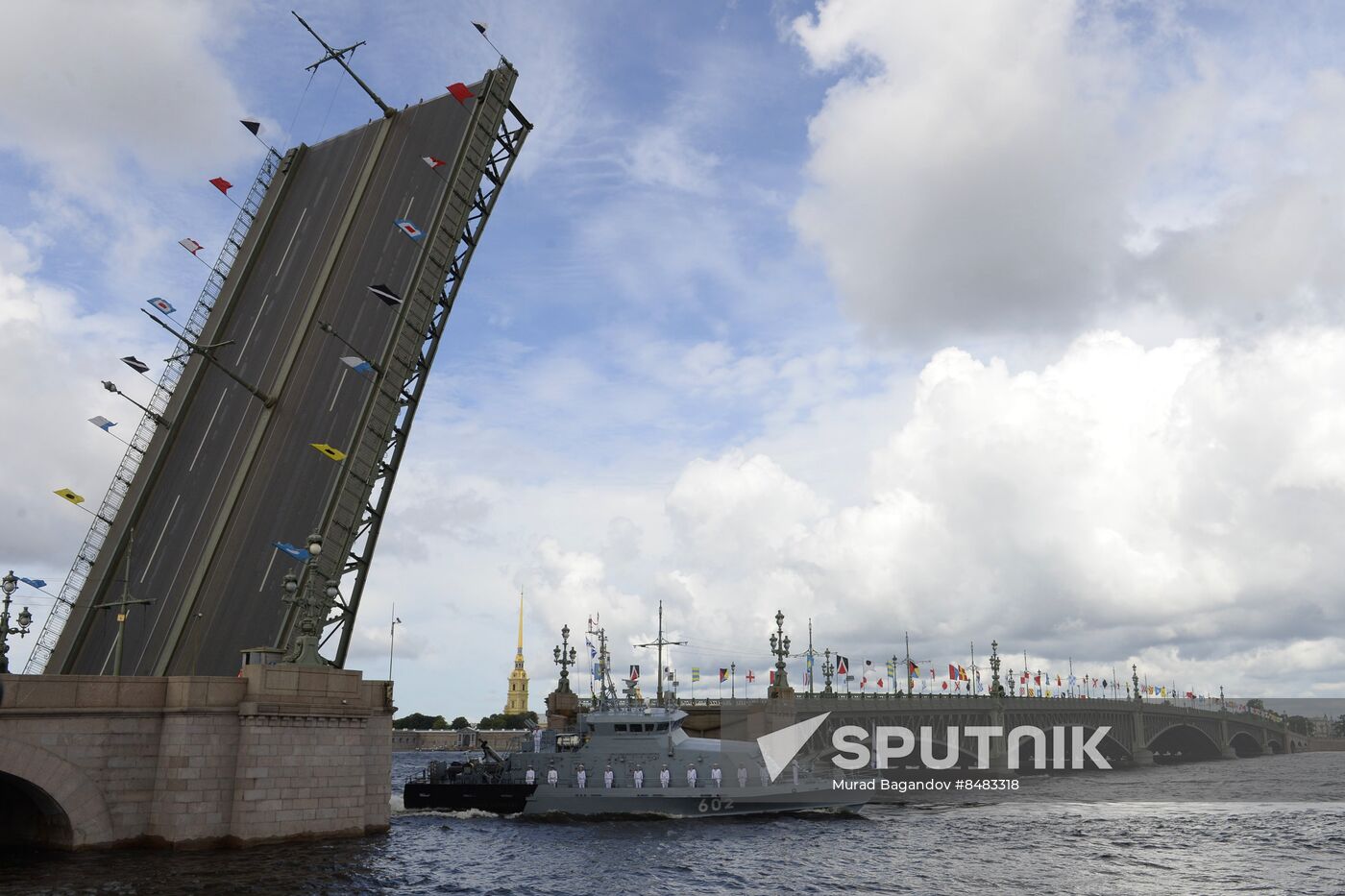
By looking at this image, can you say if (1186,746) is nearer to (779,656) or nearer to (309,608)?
(779,656)

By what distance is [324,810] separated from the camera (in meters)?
25.3

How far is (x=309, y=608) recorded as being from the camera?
28266 millimetres

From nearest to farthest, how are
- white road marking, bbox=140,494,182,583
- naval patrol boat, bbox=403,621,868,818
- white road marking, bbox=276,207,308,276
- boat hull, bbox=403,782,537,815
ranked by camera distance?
1. white road marking, bbox=140,494,182,583
2. white road marking, bbox=276,207,308,276
3. naval patrol boat, bbox=403,621,868,818
4. boat hull, bbox=403,782,537,815

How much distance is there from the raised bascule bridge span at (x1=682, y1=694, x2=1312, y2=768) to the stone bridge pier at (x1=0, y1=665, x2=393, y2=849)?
3864 centimetres

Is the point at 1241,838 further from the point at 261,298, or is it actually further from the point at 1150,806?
the point at 261,298

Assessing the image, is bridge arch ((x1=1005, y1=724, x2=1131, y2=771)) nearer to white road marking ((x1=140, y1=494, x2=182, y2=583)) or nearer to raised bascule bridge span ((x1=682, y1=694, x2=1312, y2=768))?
raised bascule bridge span ((x1=682, y1=694, x2=1312, y2=768))

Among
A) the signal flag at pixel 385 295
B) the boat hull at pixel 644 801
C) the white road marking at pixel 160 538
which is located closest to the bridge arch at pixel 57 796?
the white road marking at pixel 160 538

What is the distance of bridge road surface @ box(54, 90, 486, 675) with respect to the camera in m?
30.2

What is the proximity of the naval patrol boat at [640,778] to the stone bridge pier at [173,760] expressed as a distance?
14114 millimetres

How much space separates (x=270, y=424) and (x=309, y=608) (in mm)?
7104

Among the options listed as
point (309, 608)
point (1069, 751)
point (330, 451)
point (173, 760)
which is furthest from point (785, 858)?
point (1069, 751)

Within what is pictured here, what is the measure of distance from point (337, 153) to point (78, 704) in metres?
21.5

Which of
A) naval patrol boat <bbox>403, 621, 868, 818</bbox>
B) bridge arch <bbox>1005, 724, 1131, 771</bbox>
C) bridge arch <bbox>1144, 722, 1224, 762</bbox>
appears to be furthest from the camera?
bridge arch <bbox>1144, 722, 1224, 762</bbox>

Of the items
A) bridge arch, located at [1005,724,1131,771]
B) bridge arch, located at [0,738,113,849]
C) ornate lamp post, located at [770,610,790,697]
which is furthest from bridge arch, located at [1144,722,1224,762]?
bridge arch, located at [0,738,113,849]
